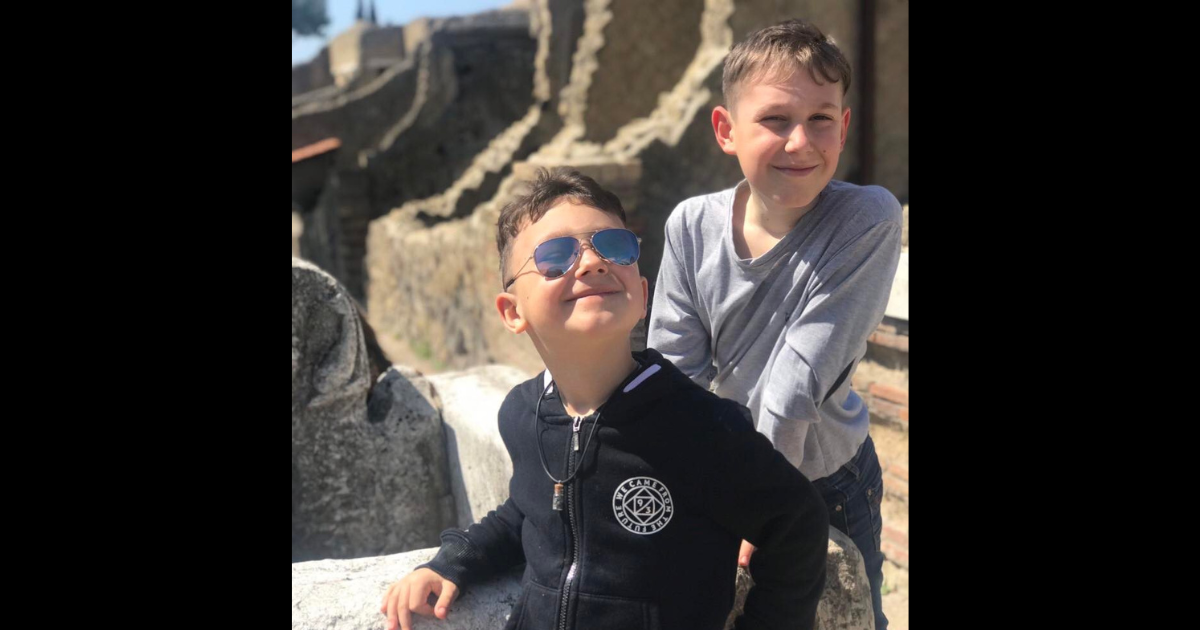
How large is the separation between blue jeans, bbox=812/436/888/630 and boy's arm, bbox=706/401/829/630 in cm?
33

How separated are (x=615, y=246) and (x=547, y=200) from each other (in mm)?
164

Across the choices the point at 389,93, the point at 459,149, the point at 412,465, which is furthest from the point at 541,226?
the point at 389,93

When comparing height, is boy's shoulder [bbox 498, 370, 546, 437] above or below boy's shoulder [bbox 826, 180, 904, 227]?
below

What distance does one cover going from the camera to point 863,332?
1626 mm

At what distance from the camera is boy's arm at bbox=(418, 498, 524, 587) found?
65.2 inches

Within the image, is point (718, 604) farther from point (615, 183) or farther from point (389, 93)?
point (389, 93)

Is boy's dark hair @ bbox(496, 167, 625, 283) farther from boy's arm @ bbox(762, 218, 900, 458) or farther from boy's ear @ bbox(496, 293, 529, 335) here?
boy's arm @ bbox(762, 218, 900, 458)

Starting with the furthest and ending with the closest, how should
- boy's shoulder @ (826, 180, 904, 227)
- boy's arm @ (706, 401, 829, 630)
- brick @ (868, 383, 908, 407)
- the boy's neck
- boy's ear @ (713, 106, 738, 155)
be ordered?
brick @ (868, 383, 908, 407)
boy's ear @ (713, 106, 738, 155)
boy's shoulder @ (826, 180, 904, 227)
the boy's neck
boy's arm @ (706, 401, 829, 630)

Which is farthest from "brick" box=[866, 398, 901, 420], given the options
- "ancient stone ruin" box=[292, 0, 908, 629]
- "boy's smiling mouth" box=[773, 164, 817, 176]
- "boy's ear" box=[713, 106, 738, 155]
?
"boy's smiling mouth" box=[773, 164, 817, 176]

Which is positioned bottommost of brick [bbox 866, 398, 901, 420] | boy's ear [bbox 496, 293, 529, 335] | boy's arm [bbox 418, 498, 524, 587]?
brick [bbox 866, 398, 901, 420]

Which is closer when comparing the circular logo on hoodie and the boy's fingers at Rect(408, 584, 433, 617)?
the circular logo on hoodie

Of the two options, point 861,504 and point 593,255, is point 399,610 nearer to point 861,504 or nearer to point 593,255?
point 593,255

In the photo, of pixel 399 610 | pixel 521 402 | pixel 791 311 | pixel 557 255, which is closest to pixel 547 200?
pixel 557 255

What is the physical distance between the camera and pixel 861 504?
1.82m
